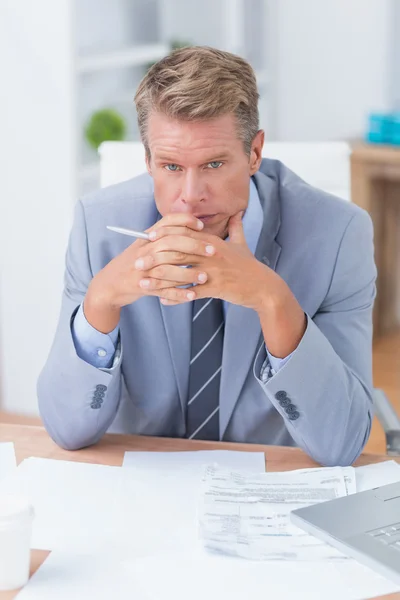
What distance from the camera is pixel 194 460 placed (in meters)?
1.41

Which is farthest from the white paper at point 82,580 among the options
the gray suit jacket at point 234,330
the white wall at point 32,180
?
the white wall at point 32,180

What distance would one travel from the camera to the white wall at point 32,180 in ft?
9.27

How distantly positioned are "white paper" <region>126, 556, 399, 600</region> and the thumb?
0.57 metres

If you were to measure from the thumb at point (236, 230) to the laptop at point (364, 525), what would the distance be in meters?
0.47

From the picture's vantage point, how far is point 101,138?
3023mm

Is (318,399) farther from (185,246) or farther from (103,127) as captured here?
(103,127)

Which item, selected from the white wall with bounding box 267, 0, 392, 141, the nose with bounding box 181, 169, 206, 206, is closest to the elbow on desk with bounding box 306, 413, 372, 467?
the nose with bounding box 181, 169, 206, 206

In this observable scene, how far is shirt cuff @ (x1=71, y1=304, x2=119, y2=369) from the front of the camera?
1.46m

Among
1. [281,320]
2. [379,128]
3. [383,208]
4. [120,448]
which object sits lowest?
[383,208]

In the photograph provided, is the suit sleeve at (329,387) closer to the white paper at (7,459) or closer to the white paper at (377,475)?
the white paper at (377,475)

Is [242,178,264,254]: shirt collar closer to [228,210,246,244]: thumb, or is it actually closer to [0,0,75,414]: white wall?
[228,210,246,244]: thumb

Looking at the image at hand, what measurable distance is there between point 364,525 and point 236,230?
1.83ft

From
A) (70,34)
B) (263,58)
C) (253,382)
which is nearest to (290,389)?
(253,382)

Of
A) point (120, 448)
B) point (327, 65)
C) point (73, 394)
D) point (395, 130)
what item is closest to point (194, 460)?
point (120, 448)
